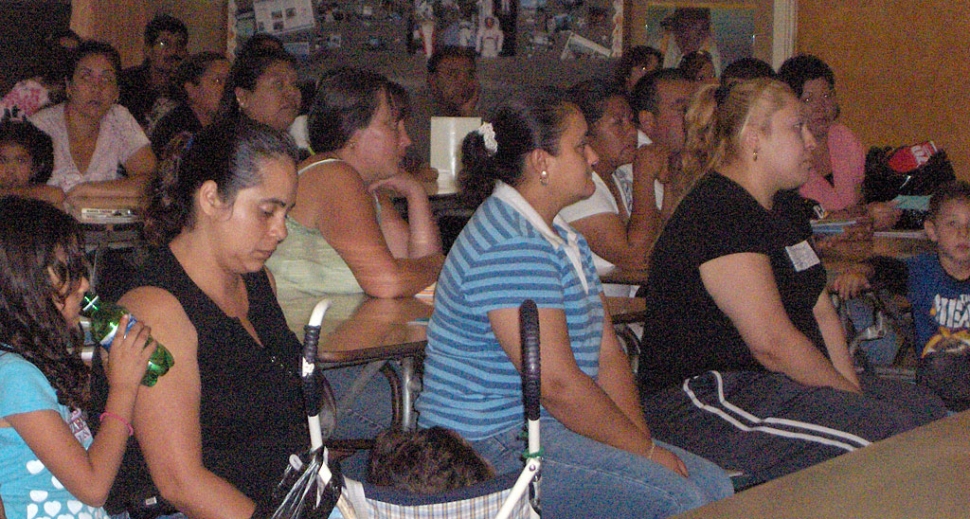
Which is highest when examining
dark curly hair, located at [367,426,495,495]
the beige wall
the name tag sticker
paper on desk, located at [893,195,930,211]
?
the beige wall

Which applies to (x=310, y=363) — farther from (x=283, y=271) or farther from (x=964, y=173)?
(x=964, y=173)

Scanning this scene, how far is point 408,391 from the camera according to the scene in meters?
2.60

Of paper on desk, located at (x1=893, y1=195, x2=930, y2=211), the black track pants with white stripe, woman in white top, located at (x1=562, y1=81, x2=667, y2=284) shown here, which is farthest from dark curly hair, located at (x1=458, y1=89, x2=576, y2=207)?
paper on desk, located at (x1=893, y1=195, x2=930, y2=211)

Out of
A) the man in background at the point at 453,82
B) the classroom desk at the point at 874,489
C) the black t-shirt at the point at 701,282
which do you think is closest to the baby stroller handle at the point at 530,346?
the classroom desk at the point at 874,489

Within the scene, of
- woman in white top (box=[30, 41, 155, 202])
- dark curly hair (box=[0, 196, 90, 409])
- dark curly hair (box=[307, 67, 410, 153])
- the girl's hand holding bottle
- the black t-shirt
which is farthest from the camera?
woman in white top (box=[30, 41, 155, 202])

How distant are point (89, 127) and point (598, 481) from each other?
3419 mm

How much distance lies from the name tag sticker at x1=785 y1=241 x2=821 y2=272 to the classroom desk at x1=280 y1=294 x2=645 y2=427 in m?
0.46

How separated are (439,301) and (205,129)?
588 mm

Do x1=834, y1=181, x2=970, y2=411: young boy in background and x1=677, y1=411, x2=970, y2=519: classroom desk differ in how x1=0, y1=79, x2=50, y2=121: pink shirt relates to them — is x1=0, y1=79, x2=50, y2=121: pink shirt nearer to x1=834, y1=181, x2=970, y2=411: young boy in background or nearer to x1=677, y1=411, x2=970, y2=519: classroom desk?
x1=834, y1=181, x2=970, y2=411: young boy in background

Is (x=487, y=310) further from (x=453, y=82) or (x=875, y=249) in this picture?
(x=453, y=82)

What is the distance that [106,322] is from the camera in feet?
5.35

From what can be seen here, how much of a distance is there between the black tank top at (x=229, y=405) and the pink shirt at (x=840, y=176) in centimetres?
320

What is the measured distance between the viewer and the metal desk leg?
8.45ft

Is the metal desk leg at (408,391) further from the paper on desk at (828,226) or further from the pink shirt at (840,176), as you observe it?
the pink shirt at (840,176)
